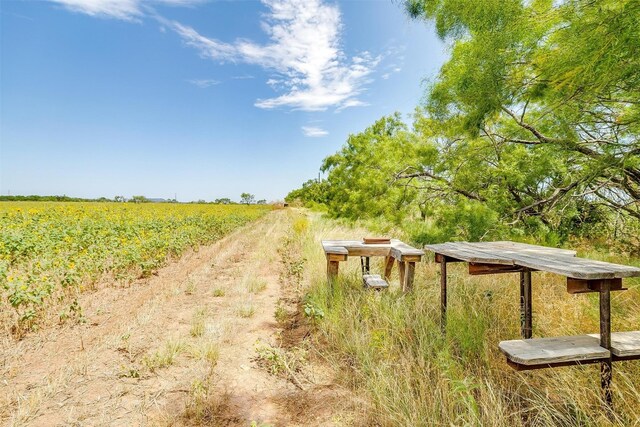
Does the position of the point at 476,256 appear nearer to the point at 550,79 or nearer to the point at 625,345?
the point at 625,345

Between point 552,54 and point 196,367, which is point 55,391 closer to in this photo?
point 196,367

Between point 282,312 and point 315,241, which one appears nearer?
point 282,312

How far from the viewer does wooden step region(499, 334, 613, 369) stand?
1.86 m

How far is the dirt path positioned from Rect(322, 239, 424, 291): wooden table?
3.94ft

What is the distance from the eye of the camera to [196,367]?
3.11 metres

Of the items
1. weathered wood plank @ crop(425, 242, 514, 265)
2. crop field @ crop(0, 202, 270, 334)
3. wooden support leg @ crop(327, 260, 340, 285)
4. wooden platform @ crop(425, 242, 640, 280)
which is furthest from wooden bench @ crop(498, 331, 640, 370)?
crop field @ crop(0, 202, 270, 334)

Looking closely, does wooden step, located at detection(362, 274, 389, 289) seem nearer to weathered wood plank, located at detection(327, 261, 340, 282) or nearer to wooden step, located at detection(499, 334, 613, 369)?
weathered wood plank, located at detection(327, 261, 340, 282)

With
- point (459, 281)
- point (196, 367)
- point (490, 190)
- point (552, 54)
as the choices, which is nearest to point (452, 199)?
point (490, 190)

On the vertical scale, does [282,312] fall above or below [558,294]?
below

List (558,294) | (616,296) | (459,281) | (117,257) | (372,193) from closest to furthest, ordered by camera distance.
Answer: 1. (616,296)
2. (558,294)
3. (459,281)
4. (117,257)
5. (372,193)

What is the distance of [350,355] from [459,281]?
248 centimetres

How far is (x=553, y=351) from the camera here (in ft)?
6.36

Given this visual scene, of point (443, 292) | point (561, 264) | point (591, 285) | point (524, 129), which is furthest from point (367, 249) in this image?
point (524, 129)

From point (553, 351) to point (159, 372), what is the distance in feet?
10.4
